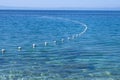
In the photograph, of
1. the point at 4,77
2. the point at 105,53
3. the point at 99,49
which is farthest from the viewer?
the point at 99,49

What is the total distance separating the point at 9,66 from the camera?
32906mm

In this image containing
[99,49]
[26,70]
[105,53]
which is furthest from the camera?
[99,49]

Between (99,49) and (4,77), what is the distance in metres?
18.7

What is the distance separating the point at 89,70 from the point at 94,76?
2244mm

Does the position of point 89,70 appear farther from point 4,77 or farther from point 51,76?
point 4,77

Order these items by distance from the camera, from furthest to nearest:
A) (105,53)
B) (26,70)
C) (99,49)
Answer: (99,49) < (105,53) < (26,70)

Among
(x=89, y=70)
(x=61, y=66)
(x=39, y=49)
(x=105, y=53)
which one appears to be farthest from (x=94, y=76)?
(x=39, y=49)

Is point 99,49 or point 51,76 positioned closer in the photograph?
point 51,76

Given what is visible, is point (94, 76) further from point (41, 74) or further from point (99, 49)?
point (99, 49)

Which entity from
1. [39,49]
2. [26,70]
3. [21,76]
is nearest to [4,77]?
[21,76]

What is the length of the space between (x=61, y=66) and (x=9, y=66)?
4.25 m

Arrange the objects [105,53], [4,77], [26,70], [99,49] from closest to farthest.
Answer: [4,77] < [26,70] < [105,53] < [99,49]

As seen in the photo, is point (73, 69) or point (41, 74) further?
point (73, 69)

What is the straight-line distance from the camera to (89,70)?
3136cm
